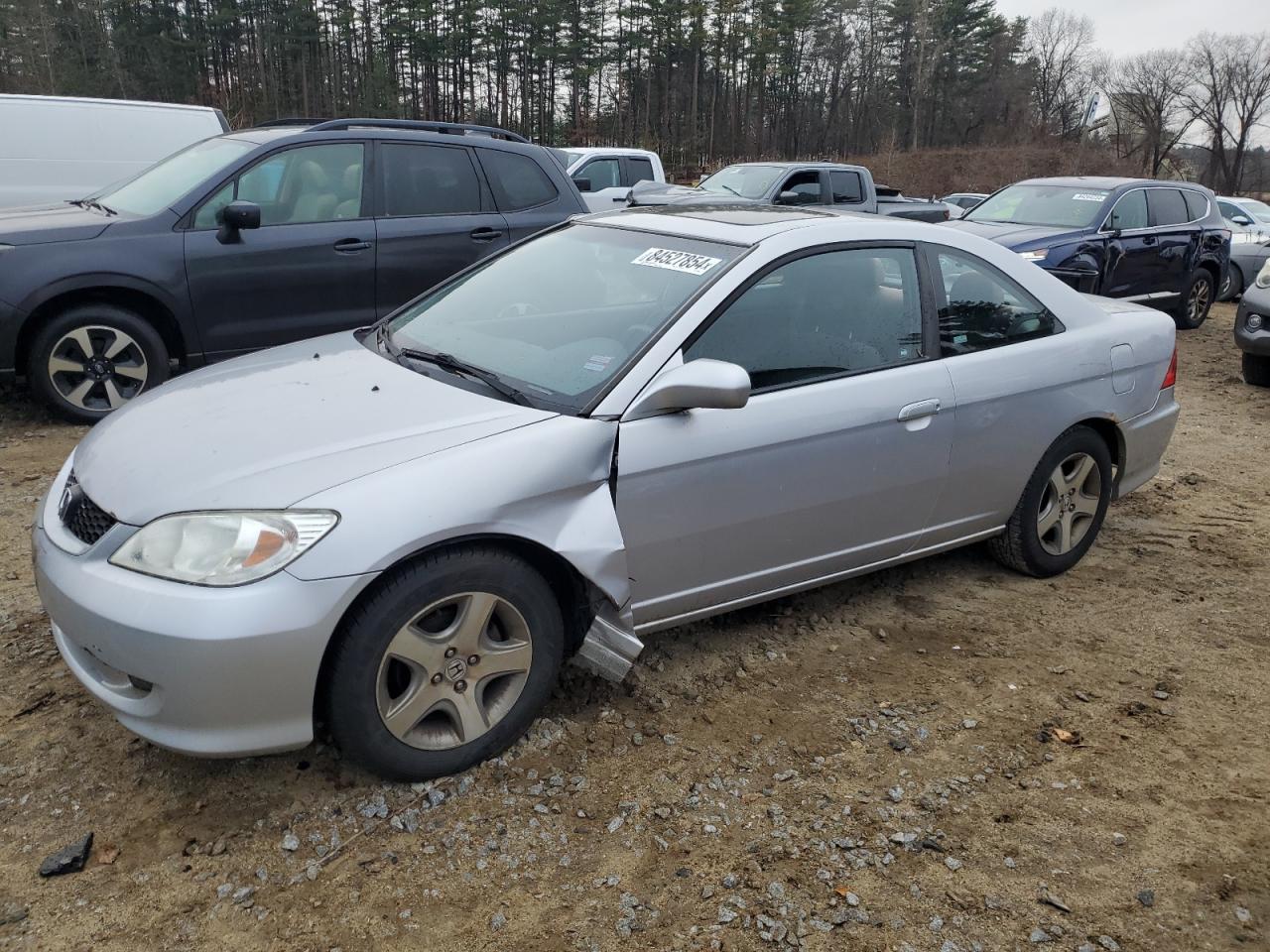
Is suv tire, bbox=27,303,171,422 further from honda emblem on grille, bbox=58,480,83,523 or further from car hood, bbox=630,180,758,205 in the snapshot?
car hood, bbox=630,180,758,205

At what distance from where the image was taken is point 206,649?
7.68 feet

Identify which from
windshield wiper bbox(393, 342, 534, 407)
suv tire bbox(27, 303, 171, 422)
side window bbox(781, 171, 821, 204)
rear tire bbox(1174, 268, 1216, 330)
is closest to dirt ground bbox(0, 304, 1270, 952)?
windshield wiper bbox(393, 342, 534, 407)

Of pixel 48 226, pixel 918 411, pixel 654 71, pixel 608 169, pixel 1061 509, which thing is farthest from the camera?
pixel 654 71

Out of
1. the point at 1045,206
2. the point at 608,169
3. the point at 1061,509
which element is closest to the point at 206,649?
the point at 1061,509

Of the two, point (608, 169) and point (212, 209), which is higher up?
point (608, 169)

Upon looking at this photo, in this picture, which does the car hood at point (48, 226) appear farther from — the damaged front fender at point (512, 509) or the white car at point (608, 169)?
the white car at point (608, 169)

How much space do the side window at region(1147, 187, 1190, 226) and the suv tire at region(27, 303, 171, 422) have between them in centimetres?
1004

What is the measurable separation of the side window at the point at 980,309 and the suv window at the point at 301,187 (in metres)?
4.10

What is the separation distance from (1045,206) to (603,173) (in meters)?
6.11

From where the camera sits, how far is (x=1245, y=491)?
5797 millimetres

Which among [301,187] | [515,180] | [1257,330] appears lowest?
[1257,330]

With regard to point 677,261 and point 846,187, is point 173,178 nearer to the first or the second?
point 677,261

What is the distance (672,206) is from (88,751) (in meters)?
2.91

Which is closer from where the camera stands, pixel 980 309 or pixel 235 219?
pixel 980 309
